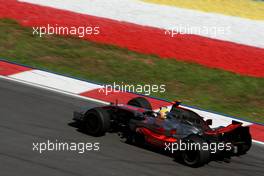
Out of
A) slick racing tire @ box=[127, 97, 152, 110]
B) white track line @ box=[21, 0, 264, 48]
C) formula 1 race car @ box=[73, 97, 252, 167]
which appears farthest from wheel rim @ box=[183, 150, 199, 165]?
white track line @ box=[21, 0, 264, 48]

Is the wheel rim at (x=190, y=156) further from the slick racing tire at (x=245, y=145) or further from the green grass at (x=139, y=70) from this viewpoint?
the green grass at (x=139, y=70)

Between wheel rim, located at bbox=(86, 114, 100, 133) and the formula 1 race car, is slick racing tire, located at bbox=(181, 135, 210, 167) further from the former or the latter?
wheel rim, located at bbox=(86, 114, 100, 133)

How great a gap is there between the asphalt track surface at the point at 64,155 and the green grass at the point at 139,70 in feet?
10.0

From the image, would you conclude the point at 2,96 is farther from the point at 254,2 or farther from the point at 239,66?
the point at 254,2

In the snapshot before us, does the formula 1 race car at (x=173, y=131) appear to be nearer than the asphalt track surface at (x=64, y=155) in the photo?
No

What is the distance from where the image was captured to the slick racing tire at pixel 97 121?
1126 centimetres

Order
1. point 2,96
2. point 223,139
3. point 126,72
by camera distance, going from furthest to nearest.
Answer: point 126,72
point 2,96
point 223,139

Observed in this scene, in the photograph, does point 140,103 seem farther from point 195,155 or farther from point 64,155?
point 64,155

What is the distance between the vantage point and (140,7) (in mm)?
21188

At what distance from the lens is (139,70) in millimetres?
17031

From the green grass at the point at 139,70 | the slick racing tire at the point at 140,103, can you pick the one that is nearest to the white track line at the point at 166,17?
the green grass at the point at 139,70

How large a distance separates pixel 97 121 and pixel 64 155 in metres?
1.26

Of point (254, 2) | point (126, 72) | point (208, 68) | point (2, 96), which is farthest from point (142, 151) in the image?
point (254, 2)

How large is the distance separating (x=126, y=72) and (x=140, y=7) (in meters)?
5.03
